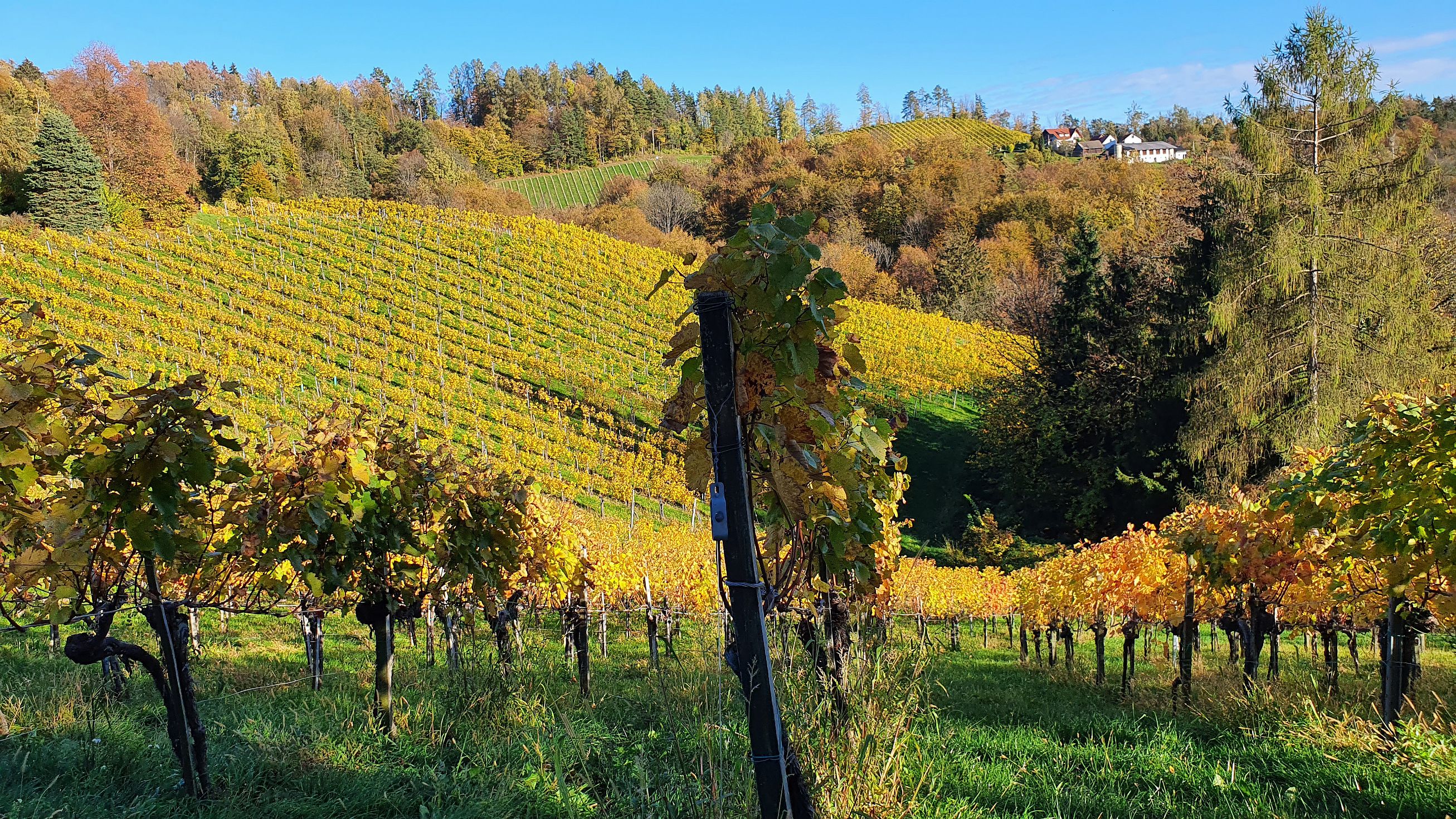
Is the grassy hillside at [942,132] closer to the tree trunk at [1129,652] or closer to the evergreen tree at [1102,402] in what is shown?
the evergreen tree at [1102,402]

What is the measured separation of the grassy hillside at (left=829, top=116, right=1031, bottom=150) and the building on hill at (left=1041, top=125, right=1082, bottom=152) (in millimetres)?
2433

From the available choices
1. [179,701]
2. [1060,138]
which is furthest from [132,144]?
[1060,138]

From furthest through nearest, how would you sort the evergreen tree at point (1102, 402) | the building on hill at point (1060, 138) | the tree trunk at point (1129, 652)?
the building on hill at point (1060, 138) < the evergreen tree at point (1102, 402) < the tree trunk at point (1129, 652)

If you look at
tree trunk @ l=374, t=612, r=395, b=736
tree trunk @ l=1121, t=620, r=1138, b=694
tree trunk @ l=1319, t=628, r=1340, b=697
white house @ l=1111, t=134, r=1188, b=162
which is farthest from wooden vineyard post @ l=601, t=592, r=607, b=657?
white house @ l=1111, t=134, r=1188, b=162

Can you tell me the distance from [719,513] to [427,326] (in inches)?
1133

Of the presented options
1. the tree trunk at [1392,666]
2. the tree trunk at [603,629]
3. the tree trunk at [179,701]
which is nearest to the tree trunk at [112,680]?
the tree trunk at [179,701]

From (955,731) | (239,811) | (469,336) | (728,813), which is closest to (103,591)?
(239,811)

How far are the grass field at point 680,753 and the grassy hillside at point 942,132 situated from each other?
83674 mm

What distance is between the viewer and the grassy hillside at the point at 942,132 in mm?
91125

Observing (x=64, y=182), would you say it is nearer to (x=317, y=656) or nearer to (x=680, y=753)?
(x=317, y=656)

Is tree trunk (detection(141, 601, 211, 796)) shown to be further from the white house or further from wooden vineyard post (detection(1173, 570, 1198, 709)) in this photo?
the white house

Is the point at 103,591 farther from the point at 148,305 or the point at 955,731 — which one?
the point at 148,305

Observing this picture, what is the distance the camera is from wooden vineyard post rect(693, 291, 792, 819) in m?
2.42

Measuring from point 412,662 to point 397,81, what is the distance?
4683 inches
